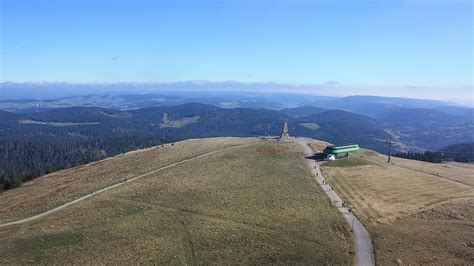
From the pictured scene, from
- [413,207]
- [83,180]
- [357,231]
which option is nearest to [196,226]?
[357,231]

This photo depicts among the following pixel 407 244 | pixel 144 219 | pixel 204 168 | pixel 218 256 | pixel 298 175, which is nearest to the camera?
pixel 218 256

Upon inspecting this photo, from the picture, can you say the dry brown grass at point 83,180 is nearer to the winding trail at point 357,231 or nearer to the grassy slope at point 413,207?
the winding trail at point 357,231

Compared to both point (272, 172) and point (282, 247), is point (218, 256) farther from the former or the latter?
point (272, 172)

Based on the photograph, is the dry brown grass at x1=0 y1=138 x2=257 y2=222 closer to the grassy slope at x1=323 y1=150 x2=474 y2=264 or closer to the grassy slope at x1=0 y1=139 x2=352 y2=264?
the grassy slope at x1=0 y1=139 x2=352 y2=264

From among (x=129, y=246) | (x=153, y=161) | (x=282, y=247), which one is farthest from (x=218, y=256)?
(x=153, y=161)

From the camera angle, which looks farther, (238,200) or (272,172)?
(272,172)

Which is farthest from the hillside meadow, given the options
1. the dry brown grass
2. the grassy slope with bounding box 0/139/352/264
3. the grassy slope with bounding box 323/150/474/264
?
the dry brown grass

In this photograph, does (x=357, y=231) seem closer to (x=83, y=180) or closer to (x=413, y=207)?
(x=413, y=207)
